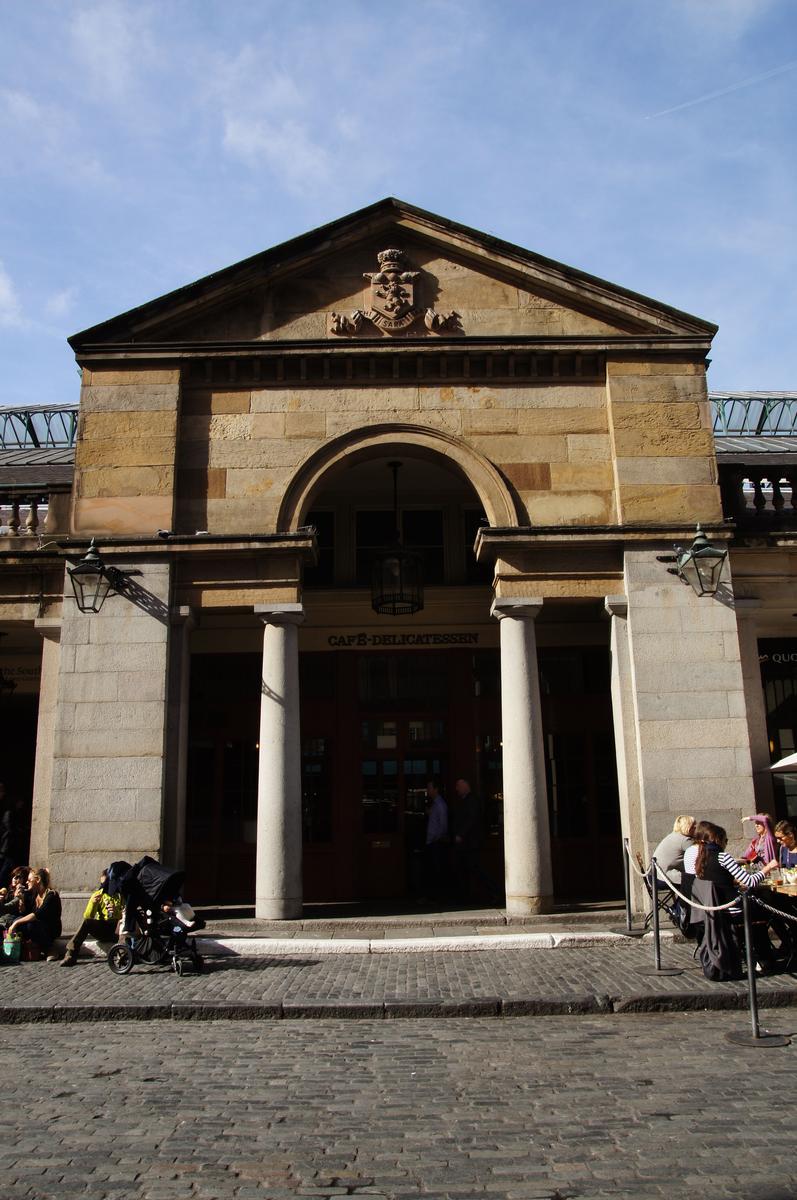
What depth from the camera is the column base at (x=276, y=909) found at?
11695 millimetres

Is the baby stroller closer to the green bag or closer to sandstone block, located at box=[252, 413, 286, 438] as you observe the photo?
the green bag

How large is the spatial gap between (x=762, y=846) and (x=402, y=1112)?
7270 millimetres

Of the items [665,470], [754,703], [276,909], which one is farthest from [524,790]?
[665,470]

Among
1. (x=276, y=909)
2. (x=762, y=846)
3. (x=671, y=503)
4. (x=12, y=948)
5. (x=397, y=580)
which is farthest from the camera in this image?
(x=397, y=580)

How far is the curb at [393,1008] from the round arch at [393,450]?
656 cm

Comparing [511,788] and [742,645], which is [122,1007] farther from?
[742,645]

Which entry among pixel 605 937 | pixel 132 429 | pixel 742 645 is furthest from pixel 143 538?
pixel 742 645

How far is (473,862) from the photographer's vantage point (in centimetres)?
1332

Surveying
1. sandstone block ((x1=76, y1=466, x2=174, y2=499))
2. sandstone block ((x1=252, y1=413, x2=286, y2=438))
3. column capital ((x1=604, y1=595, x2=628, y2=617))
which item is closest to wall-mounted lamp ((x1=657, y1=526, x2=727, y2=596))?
column capital ((x1=604, y1=595, x2=628, y2=617))

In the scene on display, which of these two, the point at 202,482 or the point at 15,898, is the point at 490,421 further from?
the point at 15,898

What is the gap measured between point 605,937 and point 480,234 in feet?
32.6

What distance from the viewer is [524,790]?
11.9 metres

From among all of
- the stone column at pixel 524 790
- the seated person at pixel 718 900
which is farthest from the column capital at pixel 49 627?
the seated person at pixel 718 900

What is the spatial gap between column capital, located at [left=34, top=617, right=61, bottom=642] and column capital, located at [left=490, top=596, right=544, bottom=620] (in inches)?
246
